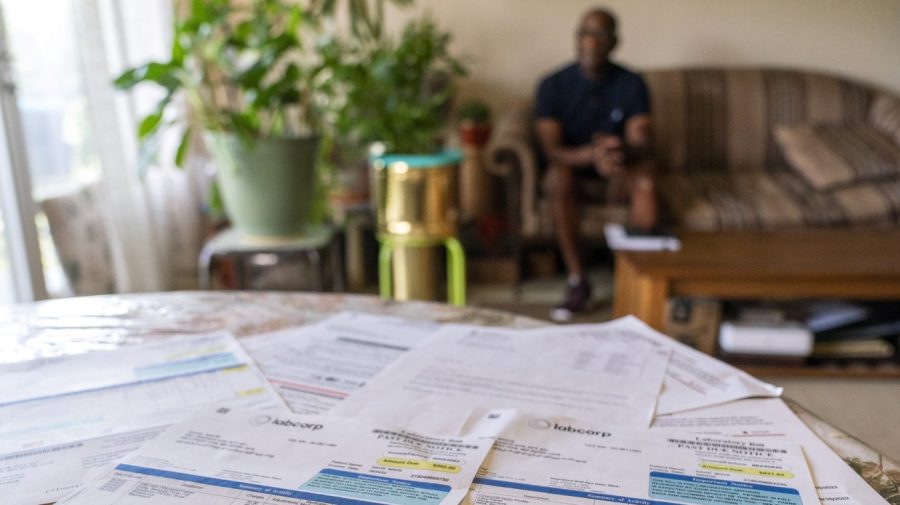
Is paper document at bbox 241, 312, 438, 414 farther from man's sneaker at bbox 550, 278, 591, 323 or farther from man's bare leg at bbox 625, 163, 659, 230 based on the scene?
man's bare leg at bbox 625, 163, 659, 230

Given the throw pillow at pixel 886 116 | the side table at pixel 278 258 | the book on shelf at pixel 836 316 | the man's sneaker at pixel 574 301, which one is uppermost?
the throw pillow at pixel 886 116

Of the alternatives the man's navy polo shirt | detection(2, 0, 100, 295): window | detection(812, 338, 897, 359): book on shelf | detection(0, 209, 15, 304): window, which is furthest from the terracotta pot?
detection(0, 209, 15, 304): window

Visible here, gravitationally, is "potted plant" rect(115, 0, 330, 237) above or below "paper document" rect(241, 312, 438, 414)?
above

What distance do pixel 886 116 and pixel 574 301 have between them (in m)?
1.75

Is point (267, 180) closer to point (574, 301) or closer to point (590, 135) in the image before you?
point (574, 301)

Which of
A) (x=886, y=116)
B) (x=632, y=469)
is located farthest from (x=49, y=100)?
(x=886, y=116)

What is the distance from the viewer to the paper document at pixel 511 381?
622 mm

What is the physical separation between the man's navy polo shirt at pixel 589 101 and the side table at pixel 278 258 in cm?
110

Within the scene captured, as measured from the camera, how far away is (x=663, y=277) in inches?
74.6

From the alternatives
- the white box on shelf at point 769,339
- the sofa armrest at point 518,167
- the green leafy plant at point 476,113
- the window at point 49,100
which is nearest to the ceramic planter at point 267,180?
the window at point 49,100

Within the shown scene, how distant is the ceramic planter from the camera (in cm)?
188

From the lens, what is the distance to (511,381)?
2.26 feet

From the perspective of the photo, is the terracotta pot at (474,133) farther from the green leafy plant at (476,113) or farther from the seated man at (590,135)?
the seated man at (590,135)

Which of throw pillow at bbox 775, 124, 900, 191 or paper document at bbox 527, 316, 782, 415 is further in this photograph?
throw pillow at bbox 775, 124, 900, 191
